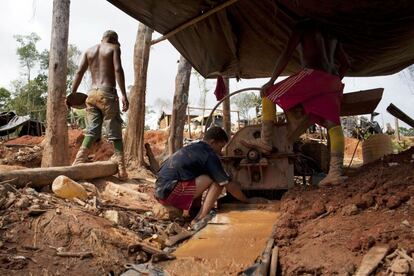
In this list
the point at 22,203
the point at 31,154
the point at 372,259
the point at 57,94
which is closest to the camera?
the point at 372,259

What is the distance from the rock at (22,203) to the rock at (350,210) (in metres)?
2.40

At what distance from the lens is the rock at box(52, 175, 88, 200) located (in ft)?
12.7

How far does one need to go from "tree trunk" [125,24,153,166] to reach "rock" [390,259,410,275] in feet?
17.7

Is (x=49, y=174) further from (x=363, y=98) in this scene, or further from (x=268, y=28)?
(x=363, y=98)

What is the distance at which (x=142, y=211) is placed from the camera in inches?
171

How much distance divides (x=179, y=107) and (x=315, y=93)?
4.59 m

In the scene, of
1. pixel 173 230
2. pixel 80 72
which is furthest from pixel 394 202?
pixel 80 72

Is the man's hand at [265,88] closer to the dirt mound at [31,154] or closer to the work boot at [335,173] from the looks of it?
the work boot at [335,173]

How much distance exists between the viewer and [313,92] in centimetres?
375

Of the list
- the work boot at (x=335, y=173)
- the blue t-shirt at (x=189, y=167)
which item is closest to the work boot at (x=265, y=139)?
the blue t-shirt at (x=189, y=167)

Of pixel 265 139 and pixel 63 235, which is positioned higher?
pixel 265 139

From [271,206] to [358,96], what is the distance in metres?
1.58

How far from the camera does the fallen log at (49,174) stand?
367 centimetres

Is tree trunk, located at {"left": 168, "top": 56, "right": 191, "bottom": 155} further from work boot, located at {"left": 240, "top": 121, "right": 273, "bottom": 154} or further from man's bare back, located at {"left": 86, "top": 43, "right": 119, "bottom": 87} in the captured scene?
work boot, located at {"left": 240, "top": 121, "right": 273, "bottom": 154}
